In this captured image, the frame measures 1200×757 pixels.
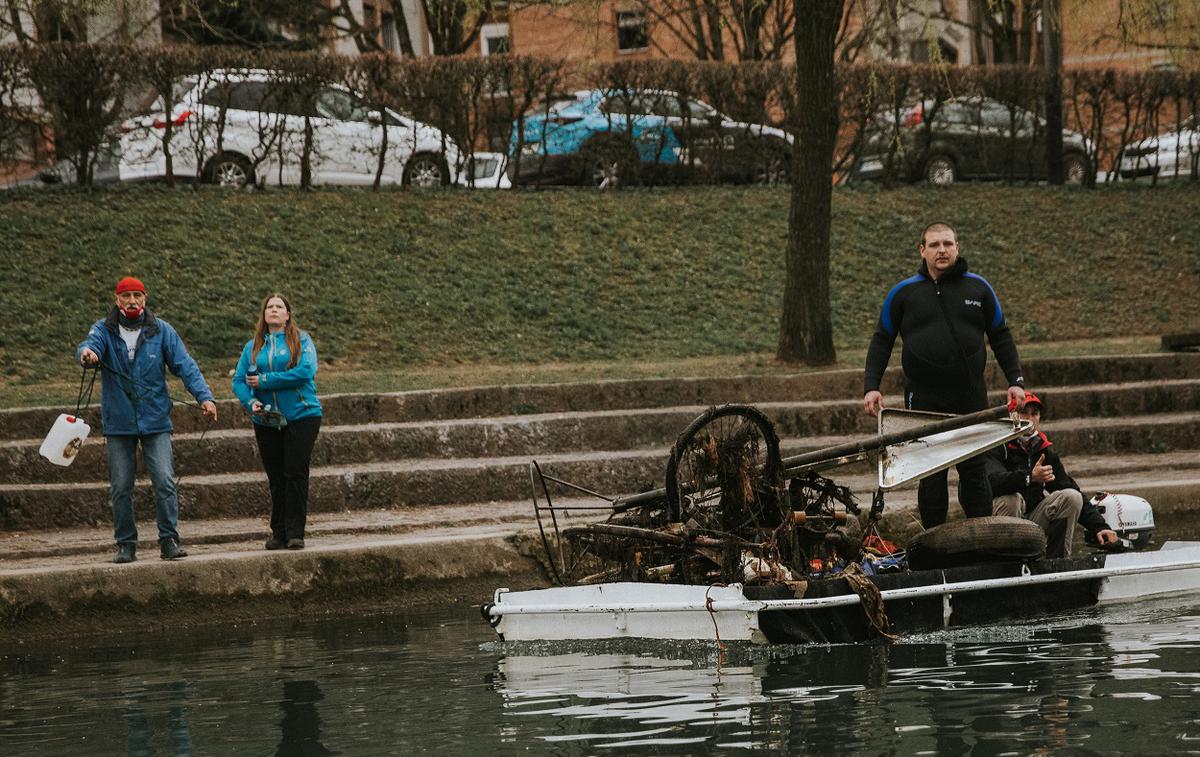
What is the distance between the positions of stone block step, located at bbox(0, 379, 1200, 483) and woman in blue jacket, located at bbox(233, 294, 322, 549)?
2087 millimetres

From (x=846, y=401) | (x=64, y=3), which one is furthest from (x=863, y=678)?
(x=64, y=3)

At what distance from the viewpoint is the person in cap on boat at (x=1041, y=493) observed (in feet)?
34.4

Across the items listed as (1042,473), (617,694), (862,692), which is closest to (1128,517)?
(1042,473)

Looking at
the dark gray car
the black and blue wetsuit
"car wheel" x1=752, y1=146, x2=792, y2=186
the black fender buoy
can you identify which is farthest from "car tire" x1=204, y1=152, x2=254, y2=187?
the black fender buoy

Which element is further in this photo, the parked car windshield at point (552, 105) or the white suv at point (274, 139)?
the parked car windshield at point (552, 105)

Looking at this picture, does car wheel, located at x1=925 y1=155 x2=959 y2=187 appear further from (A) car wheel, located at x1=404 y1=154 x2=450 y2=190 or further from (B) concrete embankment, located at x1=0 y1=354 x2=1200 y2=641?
(B) concrete embankment, located at x1=0 y1=354 x2=1200 y2=641

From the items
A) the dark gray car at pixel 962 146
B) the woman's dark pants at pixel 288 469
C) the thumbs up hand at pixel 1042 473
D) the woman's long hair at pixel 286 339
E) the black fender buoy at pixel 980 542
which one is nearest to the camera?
the black fender buoy at pixel 980 542

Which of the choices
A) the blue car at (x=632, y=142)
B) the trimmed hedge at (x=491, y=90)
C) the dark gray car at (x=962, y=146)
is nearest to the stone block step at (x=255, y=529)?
the trimmed hedge at (x=491, y=90)

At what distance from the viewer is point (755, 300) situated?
2180 cm

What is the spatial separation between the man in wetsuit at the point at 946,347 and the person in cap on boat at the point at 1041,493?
0.30 m

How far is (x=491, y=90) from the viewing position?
2338 centimetres

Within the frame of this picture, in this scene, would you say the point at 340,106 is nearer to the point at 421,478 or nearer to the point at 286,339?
the point at 421,478

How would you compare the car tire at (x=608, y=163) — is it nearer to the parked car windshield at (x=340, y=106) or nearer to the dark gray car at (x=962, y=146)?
the parked car windshield at (x=340, y=106)

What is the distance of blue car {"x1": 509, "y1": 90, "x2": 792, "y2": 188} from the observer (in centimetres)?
2425
